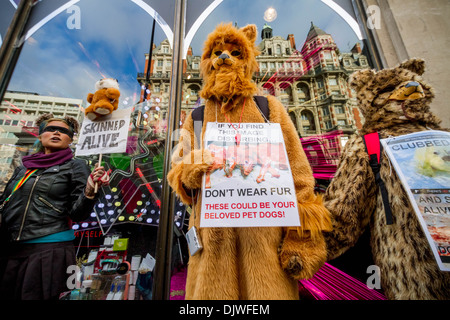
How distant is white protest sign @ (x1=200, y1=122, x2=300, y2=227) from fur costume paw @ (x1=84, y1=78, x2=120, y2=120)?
101 cm

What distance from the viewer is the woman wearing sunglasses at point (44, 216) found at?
4.06 ft

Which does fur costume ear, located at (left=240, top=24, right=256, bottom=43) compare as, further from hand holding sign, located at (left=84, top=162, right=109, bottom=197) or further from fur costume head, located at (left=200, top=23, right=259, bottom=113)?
hand holding sign, located at (left=84, top=162, right=109, bottom=197)

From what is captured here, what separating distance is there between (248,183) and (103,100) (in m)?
1.38

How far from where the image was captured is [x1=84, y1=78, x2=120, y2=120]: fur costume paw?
1.43m

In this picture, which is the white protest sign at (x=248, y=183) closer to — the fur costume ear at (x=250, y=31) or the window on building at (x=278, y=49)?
the fur costume ear at (x=250, y=31)

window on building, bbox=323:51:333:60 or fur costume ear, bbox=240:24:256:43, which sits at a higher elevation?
window on building, bbox=323:51:333:60

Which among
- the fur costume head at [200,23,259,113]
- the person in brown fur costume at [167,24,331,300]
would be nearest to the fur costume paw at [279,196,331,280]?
the person in brown fur costume at [167,24,331,300]

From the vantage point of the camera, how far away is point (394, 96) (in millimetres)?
1216

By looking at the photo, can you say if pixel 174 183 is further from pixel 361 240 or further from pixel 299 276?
pixel 361 240

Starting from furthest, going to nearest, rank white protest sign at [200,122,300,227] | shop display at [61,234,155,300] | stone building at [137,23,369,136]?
stone building at [137,23,369,136] < shop display at [61,234,155,300] < white protest sign at [200,122,300,227]

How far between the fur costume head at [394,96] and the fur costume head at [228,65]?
0.85m

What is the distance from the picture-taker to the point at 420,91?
117cm

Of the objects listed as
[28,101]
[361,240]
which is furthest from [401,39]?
[28,101]

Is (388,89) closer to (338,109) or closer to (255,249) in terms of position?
(338,109)
